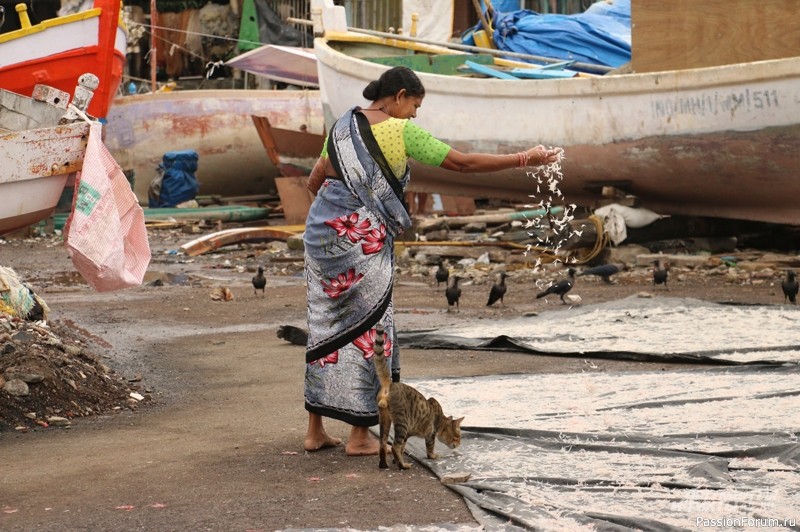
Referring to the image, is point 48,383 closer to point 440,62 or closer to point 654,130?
point 654,130

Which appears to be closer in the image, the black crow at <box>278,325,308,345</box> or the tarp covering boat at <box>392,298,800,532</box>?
the tarp covering boat at <box>392,298,800,532</box>

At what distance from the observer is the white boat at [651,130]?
36.0 ft

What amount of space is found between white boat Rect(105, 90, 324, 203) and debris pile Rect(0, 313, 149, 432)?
1467 cm

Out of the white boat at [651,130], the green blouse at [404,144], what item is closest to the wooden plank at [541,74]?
the white boat at [651,130]

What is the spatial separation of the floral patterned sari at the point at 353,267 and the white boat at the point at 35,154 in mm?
2421

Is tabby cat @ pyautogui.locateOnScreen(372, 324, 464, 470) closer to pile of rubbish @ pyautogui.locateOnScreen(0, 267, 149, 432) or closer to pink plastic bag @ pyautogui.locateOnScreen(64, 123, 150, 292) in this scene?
pile of rubbish @ pyautogui.locateOnScreen(0, 267, 149, 432)

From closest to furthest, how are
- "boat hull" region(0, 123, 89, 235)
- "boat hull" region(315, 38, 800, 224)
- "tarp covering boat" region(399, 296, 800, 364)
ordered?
"boat hull" region(0, 123, 89, 235) → "tarp covering boat" region(399, 296, 800, 364) → "boat hull" region(315, 38, 800, 224)

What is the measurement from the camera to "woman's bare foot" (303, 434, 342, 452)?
4871mm

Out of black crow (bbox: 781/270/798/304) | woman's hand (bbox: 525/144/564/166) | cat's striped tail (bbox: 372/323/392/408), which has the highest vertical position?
woman's hand (bbox: 525/144/564/166)

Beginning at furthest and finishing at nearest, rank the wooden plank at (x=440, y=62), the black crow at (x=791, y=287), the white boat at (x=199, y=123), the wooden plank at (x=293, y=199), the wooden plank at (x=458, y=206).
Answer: the white boat at (x=199, y=123), the wooden plank at (x=458, y=206), the wooden plank at (x=293, y=199), the wooden plank at (x=440, y=62), the black crow at (x=791, y=287)

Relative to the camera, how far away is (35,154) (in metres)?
6.73

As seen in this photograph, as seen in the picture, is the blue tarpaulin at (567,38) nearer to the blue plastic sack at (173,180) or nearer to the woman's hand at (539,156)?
the blue plastic sack at (173,180)

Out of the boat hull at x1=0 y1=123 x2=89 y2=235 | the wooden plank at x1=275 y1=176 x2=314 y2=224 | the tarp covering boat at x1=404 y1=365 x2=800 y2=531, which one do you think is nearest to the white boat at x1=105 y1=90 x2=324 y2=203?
the wooden plank at x1=275 y1=176 x2=314 y2=224

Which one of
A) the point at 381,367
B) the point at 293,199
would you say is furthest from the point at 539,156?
the point at 293,199
